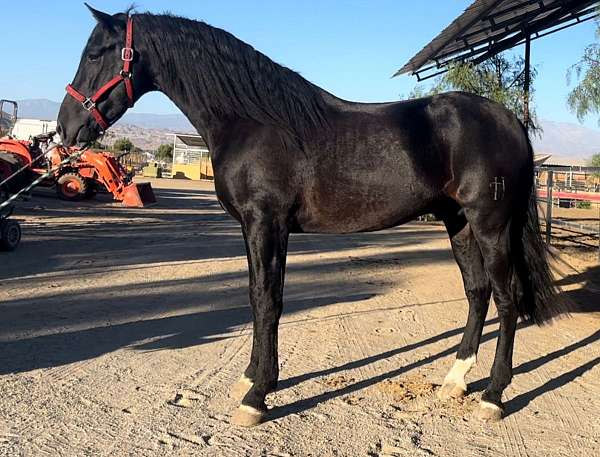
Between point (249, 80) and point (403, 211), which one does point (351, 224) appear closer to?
point (403, 211)

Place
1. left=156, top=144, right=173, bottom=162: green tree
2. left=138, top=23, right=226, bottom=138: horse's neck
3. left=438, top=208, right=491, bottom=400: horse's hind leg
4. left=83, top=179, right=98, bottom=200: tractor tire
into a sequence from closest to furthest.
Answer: left=138, top=23, right=226, bottom=138: horse's neck, left=438, top=208, right=491, bottom=400: horse's hind leg, left=83, top=179, right=98, bottom=200: tractor tire, left=156, top=144, right=173, bottom=162: green tree

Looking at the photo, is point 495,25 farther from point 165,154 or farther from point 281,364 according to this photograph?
point 165,154

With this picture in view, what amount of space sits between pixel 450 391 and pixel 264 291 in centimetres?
147

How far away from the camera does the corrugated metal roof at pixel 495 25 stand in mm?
9461

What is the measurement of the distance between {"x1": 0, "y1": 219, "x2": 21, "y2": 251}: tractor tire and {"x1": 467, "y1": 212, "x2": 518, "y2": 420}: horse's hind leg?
7.57m

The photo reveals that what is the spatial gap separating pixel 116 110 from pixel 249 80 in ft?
2.89

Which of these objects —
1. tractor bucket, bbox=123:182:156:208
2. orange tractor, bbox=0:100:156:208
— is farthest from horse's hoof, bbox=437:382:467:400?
tractor bucket, bbox=123:182:156:208

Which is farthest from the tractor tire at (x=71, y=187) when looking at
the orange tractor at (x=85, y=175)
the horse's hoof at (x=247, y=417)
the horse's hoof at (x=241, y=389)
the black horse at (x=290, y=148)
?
the horse's hoof at (x=247, y=417)

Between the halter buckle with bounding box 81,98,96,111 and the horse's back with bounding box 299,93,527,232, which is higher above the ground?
the halter buckle with bounding box 81,98,96,111

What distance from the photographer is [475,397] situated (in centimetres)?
400

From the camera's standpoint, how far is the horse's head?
143 inches

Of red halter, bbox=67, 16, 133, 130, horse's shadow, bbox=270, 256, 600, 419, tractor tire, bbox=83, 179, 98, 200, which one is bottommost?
horse's shadow, bbox=270, 256, 600, 419

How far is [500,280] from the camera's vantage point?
12.7ft

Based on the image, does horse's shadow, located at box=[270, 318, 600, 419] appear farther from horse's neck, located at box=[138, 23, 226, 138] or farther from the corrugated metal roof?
the corrugated metal roof
